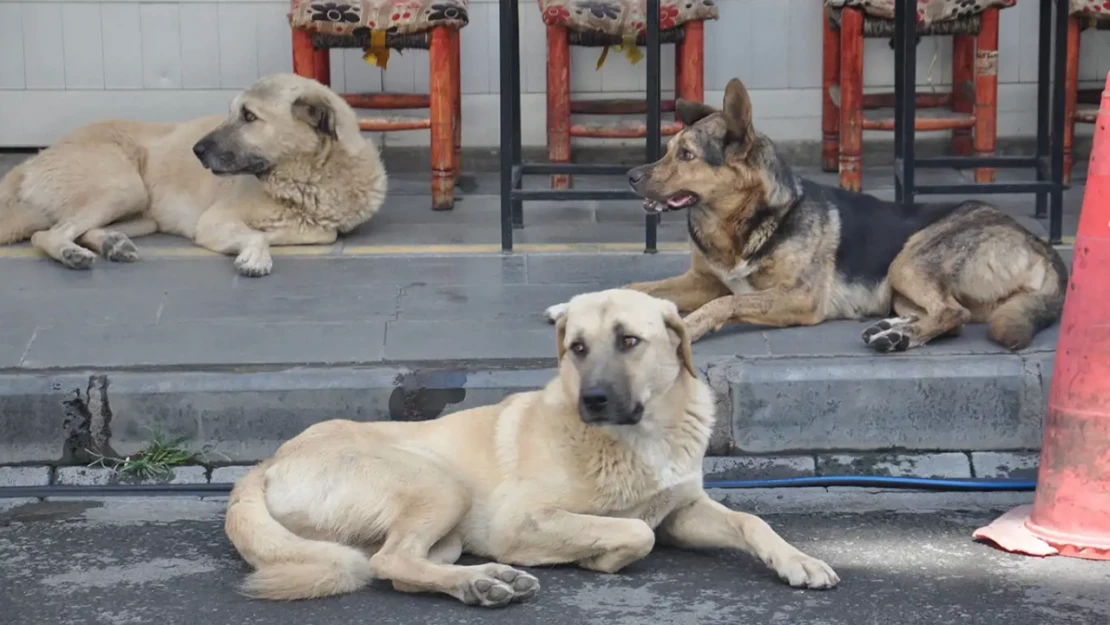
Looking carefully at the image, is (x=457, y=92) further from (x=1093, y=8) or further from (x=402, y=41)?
(x=1093, y=8)

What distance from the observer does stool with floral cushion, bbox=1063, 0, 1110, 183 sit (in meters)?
8.76

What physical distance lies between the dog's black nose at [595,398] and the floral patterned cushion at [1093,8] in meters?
5.28

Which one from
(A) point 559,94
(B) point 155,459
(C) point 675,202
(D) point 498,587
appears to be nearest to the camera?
(D) point 498,587

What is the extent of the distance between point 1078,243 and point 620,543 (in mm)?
1687

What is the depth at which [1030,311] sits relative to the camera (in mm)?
6414

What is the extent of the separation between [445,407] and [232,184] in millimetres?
2888

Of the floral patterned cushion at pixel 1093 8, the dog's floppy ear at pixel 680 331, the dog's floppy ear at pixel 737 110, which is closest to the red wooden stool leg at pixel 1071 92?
the floral patterned cushion at pixel 1093 8

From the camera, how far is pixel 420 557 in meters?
4.57

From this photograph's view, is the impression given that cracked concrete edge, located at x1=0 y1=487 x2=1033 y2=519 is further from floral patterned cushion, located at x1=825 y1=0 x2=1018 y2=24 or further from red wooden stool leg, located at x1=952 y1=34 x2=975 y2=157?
Result: red wooden stool leg, located at x1=952 y1=34 x2=975 y2=157

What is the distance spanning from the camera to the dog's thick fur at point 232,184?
8.07 m

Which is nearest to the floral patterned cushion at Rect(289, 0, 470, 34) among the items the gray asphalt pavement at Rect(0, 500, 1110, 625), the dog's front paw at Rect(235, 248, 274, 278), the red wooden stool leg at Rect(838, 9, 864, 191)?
the dog's front paw at Rect(235, 248, 274, 278)

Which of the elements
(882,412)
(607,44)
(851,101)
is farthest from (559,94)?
(882,412)

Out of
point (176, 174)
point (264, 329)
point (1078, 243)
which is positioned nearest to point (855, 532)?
point (1078, 243)

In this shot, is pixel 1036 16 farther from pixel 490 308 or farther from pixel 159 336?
pixel 159 336
